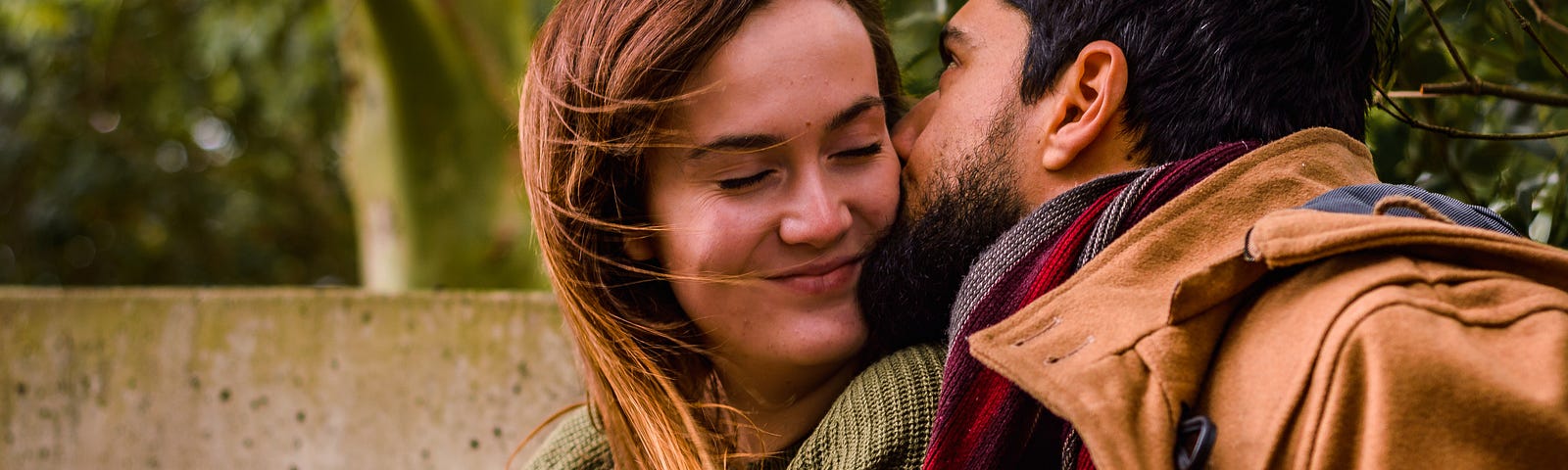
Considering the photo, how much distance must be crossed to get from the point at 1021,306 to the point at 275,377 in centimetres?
243

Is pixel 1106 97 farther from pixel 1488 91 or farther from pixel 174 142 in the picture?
pixel 174 142

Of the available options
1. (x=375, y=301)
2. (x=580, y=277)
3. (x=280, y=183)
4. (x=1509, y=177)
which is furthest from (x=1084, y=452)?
(x=280, y=183)

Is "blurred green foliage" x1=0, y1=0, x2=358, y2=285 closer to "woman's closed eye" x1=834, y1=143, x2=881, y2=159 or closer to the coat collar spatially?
"woman's closed eye" x1=834, y1=143, x2=881, y2=159

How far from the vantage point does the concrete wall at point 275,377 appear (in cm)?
295

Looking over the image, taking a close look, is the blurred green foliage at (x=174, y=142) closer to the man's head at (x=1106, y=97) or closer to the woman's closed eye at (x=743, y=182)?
the woman's closed eye at (x=743, y=182)

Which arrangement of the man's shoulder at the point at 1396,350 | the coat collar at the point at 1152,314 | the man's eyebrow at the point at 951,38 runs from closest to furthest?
the man's shoulder at the point at 1396,350, the coat collar at the point at 1152,314, the man's eyebrow at the point at 951,38

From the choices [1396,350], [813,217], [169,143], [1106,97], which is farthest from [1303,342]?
[169,143]

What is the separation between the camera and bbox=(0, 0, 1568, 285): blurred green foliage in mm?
5902

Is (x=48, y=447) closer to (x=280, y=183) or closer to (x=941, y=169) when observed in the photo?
(x=941, y=169)

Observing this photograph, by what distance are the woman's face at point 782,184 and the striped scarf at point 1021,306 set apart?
0.34m

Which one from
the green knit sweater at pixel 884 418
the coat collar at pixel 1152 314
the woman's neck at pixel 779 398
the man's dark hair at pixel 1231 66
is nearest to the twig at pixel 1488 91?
the man's dark hair at pixel 1231 66

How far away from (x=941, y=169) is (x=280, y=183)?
7.92m

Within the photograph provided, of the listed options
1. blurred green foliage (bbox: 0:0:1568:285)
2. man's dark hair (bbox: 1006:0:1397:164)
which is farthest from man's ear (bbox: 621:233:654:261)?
blurred green foliage (bbox: 0:0:1568:285)

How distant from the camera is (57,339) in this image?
11.5 feet
